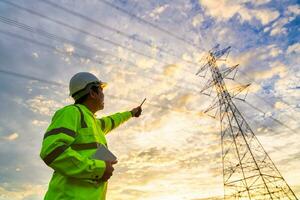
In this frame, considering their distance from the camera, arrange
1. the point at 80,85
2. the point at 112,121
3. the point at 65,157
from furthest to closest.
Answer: the point at 112,121, the point at 80,85, the point at 65,157

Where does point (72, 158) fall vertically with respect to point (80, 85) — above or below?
below

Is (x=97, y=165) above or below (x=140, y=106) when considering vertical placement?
below

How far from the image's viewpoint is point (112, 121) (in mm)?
5094

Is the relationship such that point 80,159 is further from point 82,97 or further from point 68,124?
point 82,97

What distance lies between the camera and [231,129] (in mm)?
25891

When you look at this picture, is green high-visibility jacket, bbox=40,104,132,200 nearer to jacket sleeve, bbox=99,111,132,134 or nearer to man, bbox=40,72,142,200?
man, bbox=40,72,142,200

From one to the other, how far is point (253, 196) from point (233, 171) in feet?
8.07

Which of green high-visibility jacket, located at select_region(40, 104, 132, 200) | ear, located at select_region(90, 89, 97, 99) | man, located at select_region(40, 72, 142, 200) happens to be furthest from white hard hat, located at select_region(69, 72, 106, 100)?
green high-visibility jacket, located at select_region(40, 104, 132, 200)

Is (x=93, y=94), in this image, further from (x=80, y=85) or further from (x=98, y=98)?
(x=80, y=85)

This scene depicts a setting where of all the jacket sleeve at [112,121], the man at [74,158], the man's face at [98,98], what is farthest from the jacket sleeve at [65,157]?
the jacket sleeve at [112,121]

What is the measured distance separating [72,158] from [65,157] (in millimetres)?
65

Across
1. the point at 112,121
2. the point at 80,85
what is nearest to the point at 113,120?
the point at 112,121

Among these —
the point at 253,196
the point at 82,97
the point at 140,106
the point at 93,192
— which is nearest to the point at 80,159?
the point at 93,192

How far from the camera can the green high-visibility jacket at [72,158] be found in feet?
9.39
